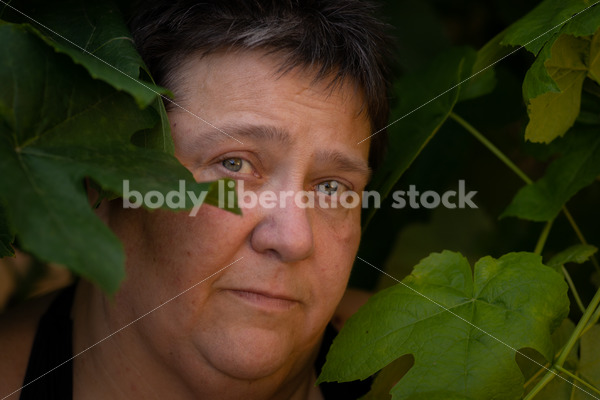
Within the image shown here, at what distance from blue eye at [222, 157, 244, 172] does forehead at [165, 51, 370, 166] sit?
50 mm

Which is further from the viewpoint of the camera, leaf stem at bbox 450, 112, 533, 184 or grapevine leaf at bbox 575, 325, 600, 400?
leaf stem at bbox 450, 112, 533, 184

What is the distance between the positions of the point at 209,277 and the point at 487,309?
Result: 1.48 feet

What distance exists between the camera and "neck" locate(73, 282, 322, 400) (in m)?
1.16

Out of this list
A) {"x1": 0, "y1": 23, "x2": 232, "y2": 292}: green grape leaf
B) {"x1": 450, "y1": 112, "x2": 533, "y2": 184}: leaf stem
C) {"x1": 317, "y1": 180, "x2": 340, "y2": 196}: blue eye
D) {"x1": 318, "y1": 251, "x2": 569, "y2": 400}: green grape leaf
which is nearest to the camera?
{"x1": 0, "y1": 23, "x2": 232, "y2": 292}: green grape leaf

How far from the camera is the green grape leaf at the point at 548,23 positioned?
3.33 feet

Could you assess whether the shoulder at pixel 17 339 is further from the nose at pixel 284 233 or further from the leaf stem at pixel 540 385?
the leaf stem at pixel 540 385

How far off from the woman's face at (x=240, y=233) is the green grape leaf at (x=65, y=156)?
0.16m

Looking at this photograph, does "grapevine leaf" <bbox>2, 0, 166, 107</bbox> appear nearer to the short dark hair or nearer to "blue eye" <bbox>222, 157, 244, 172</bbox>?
the short dark hair

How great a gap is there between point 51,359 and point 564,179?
107cm

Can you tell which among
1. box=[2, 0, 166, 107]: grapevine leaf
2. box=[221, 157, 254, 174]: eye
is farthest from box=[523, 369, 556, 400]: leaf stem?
box=[2, 0, 166, 107]: grapevine leaf

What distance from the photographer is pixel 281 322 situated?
1123 millimetres

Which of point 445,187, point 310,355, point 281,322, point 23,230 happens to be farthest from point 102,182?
point 445,187

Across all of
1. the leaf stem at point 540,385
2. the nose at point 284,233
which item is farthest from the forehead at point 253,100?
the leaf stem at point 540,385

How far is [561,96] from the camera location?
1157 millimetres
